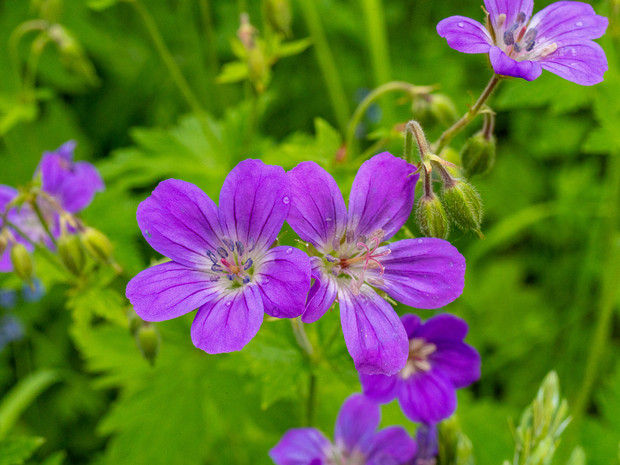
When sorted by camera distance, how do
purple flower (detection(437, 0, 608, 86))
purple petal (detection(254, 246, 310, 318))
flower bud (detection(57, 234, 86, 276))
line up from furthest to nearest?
flower bud (detection(57, 234, 86, 276))
purple flower (detection(437, 0, 608, 86))
purple petal (detection(254, 246, 310, 318))

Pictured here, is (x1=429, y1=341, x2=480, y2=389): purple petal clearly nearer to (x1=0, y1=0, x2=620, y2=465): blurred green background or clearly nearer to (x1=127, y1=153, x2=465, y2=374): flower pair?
(x1=0, y1=0, x2=620, y2=465): blurred green background

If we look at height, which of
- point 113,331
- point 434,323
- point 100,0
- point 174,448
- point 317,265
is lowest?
point 174,448

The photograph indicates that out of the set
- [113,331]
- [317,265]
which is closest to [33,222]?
[113,331]

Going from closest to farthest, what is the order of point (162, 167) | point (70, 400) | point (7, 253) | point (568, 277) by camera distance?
point (7, 253) → point (162, 167) → point (70, 400) → point (568, 277)

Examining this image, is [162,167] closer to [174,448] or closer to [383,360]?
[174,448]

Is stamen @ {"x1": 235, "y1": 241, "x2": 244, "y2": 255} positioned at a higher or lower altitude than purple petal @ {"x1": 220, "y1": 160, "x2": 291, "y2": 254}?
lower

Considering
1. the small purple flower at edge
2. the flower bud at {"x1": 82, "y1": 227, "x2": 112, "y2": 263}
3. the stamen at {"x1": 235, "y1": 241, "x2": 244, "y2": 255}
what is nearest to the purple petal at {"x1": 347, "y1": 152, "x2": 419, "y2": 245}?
the stamen at {"x1": 235, "y1": 241, "x2": 244, "y2": 255}

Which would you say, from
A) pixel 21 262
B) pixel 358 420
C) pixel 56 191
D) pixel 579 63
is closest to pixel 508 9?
pixel 579 63

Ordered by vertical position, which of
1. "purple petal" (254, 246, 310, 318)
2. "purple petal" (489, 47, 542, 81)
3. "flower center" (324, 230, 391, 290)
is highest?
"purple petal" (489, 47, 542, 81)
